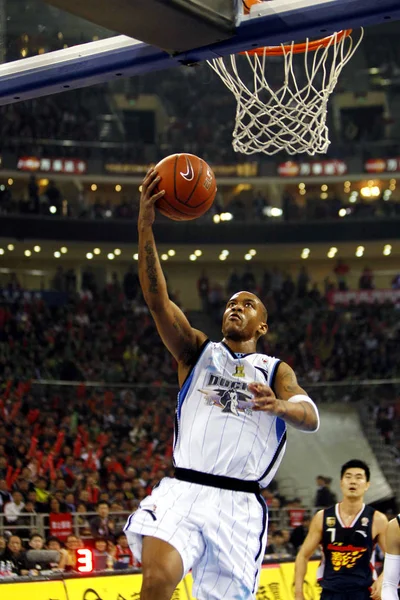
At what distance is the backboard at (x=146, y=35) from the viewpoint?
4141 millimetres

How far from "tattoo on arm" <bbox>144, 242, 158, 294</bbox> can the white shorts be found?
0.92 meters

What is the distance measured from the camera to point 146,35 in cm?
436

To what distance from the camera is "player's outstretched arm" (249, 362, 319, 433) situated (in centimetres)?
371

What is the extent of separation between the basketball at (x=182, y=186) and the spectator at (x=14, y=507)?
813cm

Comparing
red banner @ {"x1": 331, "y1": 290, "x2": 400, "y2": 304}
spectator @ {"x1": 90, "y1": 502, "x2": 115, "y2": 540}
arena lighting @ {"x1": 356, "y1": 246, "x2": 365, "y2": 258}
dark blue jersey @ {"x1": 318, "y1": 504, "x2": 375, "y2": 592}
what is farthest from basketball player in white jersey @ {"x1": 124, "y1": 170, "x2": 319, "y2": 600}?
arena lighting @ {"x1": 356, "y1": 246, "x2": 365, "y2": 258}

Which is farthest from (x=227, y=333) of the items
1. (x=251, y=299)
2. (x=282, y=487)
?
(x=282, y=487)

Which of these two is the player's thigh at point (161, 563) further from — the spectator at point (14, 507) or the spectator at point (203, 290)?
the spectator at point (203, 290)

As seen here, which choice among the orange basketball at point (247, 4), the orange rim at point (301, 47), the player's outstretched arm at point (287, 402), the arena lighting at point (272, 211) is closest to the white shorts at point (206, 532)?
the player's outstretched arm at point (287, 402)

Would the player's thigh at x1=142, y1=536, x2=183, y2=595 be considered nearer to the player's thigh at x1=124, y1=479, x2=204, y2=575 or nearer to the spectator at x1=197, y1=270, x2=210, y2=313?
the player's thigh at x1=124, y1=479, x2=204, y2=575

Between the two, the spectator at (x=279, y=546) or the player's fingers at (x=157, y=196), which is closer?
the player's fingers at (x=157, y=196)

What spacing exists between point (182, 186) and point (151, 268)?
0.45 meters

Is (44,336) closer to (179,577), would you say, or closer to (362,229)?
(362,229)

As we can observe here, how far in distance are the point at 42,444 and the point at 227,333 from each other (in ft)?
41.4

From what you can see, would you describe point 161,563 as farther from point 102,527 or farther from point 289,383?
point 102,527
